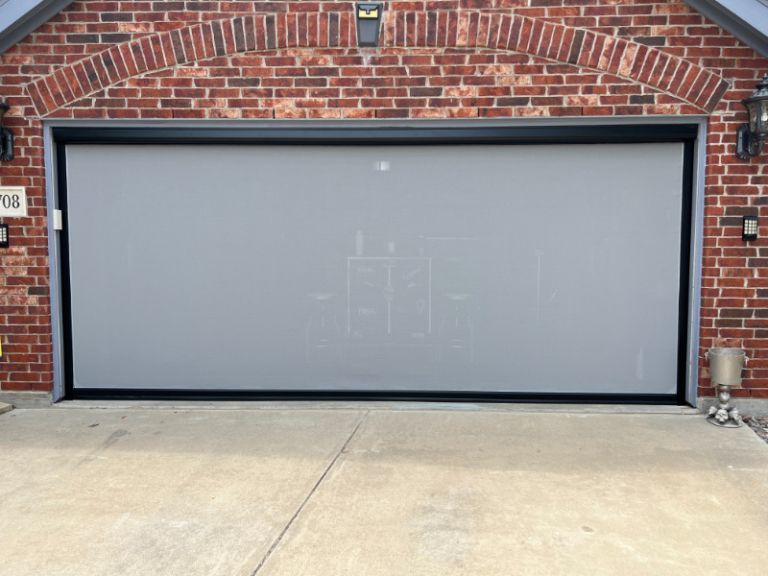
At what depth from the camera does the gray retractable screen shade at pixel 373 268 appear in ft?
17.7

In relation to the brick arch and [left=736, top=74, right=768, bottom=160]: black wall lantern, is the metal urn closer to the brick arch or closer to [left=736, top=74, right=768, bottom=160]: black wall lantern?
[left=736, top=74, right=768, bottom=160]: black wall lantern

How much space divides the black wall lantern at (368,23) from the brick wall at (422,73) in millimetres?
78

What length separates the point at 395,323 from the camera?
5.58 metres

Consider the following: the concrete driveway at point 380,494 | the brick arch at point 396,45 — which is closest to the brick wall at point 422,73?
the brick arch at point 396,45

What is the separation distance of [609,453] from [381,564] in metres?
2.22

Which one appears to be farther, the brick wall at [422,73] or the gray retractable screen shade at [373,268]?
the gray retractable screen shade at [373,268]

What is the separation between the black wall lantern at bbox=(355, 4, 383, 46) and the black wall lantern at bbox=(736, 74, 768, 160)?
328 centimetres

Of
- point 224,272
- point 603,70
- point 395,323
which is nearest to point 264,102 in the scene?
point 224,272

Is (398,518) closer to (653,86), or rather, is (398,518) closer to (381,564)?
(381,564)

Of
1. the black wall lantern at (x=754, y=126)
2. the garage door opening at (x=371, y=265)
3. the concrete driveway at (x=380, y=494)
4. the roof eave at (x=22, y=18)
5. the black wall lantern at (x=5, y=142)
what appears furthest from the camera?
the garage door opening at (x=371, y=265)

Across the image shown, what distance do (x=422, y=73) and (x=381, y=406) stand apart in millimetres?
3150

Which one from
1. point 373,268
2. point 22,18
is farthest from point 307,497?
point 22,18

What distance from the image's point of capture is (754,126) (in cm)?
479

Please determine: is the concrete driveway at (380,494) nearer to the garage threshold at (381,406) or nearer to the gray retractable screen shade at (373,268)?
the garage threshold at (381,406)
